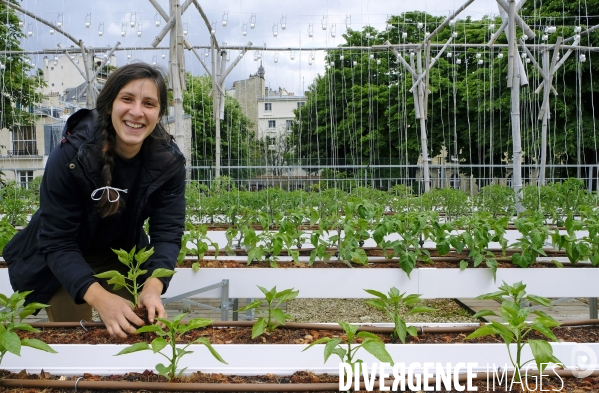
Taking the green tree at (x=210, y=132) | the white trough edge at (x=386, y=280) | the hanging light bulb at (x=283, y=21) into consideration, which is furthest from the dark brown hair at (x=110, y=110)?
the green tree at (x=210, y=132)

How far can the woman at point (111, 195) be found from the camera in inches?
57.6

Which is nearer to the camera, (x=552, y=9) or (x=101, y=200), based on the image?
(x=101, y=200)

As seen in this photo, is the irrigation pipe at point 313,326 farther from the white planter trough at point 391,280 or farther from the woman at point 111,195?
the white planter trough at point 391,280

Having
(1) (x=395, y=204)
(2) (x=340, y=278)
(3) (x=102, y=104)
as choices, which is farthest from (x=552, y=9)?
(3) (x=102, y=104)

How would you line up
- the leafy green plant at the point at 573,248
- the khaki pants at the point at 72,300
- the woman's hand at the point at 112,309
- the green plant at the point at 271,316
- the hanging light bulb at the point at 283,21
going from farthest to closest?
the hanging light bulb at the point at 283,21 → the leafy green plant at the point at 573,248 → the khaki pants at the point at 72,300 → the green plant at the point at 271,316 → the woman's hand at the point at 112,309

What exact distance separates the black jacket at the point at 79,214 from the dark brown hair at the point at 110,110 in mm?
22

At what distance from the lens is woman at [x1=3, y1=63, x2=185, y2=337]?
146cm

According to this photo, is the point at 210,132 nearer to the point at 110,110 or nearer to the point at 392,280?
the point at 392,280

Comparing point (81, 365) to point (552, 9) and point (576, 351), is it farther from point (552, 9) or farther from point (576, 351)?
point (552, 9)

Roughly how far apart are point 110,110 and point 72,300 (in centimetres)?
73

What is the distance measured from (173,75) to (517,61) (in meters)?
3.95

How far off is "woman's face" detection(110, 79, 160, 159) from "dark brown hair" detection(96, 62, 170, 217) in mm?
22

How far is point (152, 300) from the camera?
1.47 metres

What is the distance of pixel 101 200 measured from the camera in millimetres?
1525
